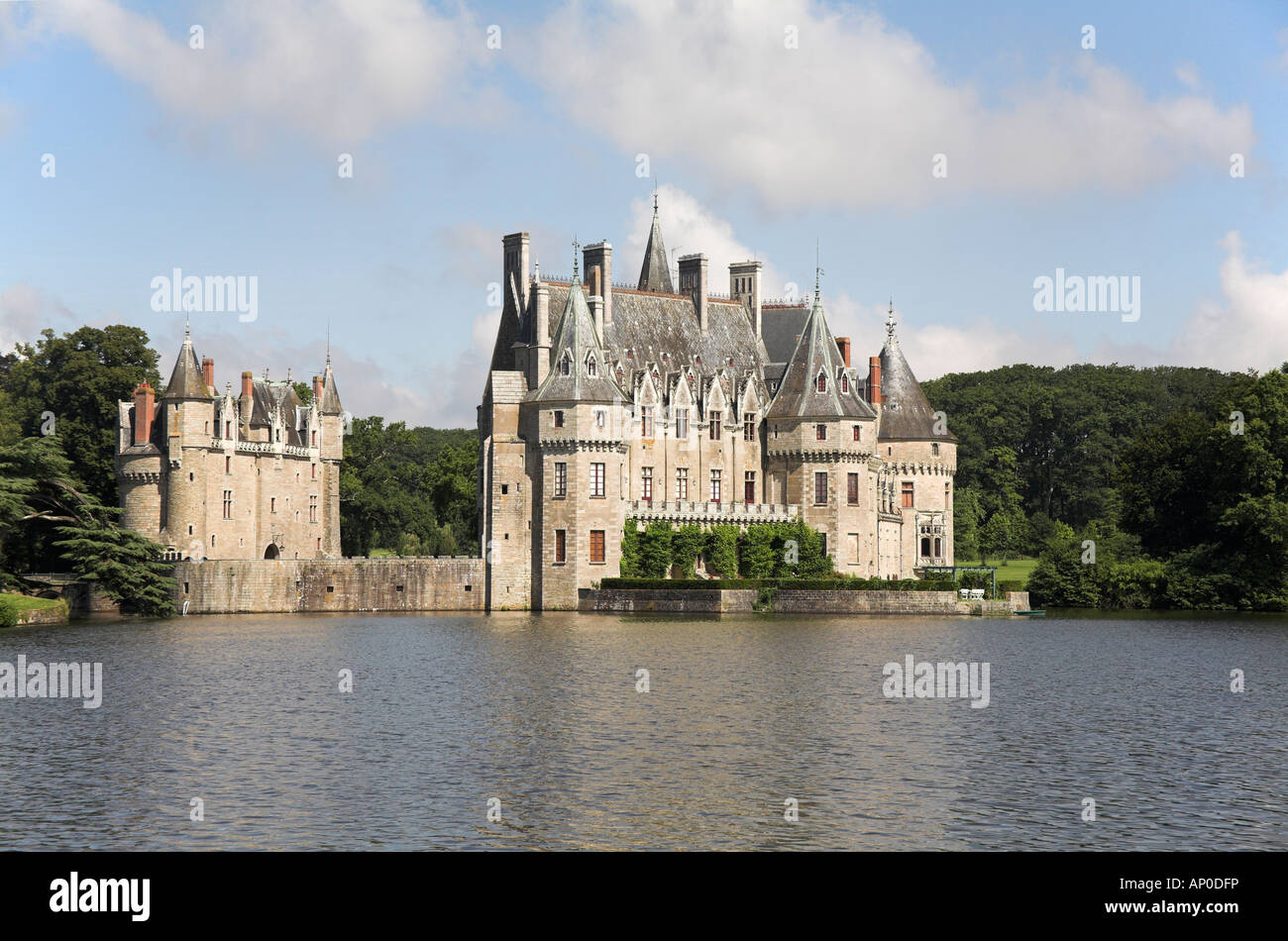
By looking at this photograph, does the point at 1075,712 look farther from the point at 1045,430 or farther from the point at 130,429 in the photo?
the point at 1045,430

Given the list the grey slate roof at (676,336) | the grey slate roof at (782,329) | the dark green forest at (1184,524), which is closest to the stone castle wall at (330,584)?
the grey slate roof at (676,336)

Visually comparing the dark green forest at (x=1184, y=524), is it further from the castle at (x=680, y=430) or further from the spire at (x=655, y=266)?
the spire at (x=655, y=266)

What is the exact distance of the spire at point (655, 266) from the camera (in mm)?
82438

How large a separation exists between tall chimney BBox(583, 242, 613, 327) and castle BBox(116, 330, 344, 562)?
15.5 m

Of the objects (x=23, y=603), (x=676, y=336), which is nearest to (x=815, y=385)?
(x=676, y=336)

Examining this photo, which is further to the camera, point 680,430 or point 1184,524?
point 1184,524

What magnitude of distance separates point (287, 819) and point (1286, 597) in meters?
61.6

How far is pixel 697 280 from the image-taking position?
8031cm

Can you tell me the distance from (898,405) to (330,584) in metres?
32.1

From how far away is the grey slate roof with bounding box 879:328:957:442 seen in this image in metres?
85.1

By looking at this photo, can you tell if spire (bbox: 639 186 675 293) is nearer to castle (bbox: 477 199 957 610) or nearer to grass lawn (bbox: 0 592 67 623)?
castle (bbox: 477 199 957 610)

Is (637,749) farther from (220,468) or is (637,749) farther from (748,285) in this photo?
(748,285)
